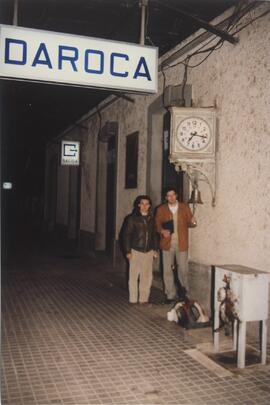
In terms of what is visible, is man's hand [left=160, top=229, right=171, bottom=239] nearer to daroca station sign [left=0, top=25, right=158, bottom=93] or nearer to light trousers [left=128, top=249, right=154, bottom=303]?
light trousers [left=128, top=249, right=154, bottom=303]

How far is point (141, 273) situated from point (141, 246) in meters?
0.50

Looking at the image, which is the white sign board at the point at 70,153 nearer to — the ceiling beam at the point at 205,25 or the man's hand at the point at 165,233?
the man's hand at the point at 165,233

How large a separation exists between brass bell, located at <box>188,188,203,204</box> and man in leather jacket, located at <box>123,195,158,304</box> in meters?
0.86

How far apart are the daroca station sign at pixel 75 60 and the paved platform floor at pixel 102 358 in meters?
3.11

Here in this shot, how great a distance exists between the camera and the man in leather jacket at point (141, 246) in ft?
22.2

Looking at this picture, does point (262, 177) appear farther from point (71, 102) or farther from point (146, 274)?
point (71, 102)

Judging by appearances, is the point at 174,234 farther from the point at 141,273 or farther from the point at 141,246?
the point at 141,273

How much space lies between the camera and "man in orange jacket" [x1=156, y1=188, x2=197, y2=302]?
6.57 m

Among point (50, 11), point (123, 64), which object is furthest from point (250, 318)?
point (50, 11)

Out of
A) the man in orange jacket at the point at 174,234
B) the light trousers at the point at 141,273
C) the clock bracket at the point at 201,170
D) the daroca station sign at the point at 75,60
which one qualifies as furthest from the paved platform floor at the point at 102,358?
the daroca station sign at the point at 75,60

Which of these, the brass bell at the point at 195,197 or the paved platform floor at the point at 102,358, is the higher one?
the brass bell at the point at 195,197

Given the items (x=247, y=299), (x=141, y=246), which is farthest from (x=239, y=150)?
(x=141, y=246)

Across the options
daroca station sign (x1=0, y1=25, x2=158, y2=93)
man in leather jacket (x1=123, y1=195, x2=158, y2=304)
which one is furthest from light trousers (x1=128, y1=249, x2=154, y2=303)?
daroca station sign (x1=0, y1=25, x2=158, y2=93)

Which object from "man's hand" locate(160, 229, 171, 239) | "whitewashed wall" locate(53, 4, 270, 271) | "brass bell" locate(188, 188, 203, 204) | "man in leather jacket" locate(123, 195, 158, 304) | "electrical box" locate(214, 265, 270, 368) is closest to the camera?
"electrical box" locate(214, 265, 270, 368)
